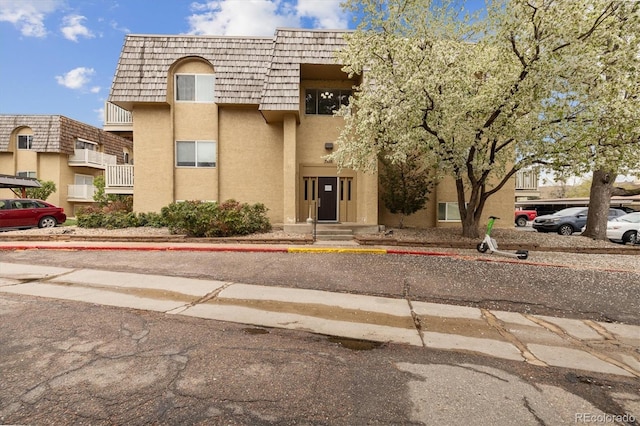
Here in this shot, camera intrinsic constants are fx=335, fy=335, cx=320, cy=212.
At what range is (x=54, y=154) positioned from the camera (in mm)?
25578

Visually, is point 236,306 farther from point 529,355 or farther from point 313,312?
point 529,355

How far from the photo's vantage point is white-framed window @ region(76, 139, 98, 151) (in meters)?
27.4

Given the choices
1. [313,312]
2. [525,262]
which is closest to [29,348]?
[313,312]

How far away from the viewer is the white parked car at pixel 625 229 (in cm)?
1459

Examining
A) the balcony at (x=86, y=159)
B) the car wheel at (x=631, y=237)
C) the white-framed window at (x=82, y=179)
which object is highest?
the balcony at (x=86, y=159)

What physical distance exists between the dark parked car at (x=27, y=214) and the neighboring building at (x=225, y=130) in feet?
14.2

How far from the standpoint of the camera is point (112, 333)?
425 centimetres

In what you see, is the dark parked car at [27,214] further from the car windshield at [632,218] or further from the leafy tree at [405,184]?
the car windshield at [632,218]

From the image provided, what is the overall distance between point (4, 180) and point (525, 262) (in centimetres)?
2149

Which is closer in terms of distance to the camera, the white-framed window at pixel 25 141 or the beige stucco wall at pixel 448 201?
the beige stucco wall at pixel 448 201

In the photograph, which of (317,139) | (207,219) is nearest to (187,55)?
(317,139)

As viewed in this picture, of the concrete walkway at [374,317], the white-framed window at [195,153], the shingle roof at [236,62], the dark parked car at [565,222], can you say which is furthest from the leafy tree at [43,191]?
the dark parked car at [565,222]

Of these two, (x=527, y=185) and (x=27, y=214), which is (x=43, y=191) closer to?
(x=27, y=214)

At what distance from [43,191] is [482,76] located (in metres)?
27.8
